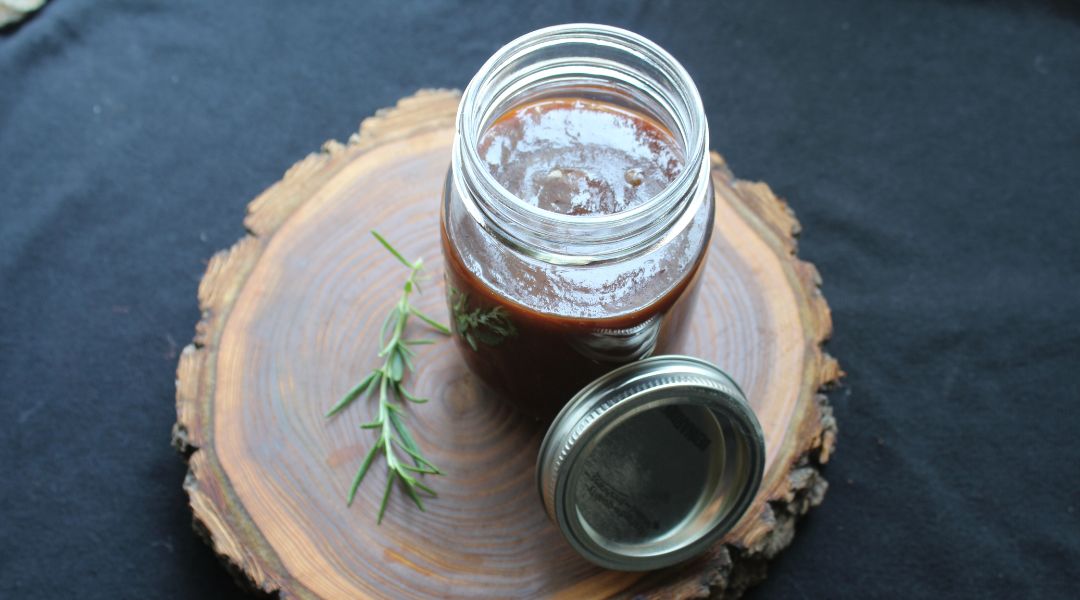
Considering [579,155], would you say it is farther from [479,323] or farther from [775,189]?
[775,189]

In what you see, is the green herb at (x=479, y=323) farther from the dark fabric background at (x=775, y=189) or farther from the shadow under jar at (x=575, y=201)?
the dark fabric background at (x=775, y=189)

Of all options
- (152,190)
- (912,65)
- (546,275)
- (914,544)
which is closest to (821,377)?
(914,544)

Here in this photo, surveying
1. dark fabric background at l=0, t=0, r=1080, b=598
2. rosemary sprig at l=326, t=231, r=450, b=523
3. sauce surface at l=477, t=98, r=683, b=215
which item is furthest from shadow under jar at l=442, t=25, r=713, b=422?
dark fabric background at l=0, t=0, r=1080, b=598

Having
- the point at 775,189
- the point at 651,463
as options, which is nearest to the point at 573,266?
the point at 651,463

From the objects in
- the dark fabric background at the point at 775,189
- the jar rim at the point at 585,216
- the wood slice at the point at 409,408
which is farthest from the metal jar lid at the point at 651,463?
the dark fabric background at the point at 775,189

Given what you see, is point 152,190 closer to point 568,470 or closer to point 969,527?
point 568,470

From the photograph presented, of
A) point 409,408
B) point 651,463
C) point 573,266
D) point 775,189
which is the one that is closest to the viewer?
point 573,266
